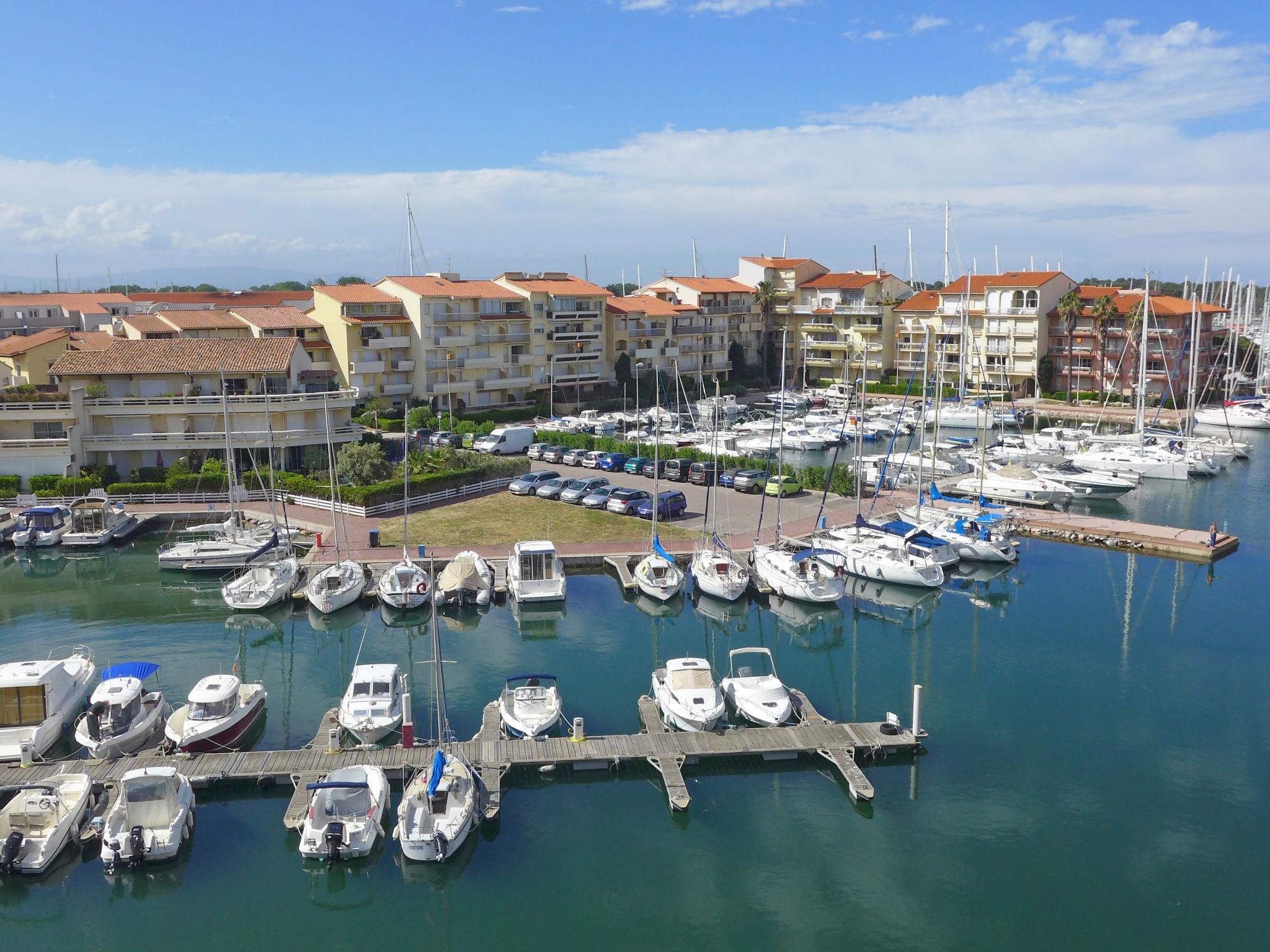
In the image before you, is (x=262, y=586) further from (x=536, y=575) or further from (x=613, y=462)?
(x=613, y=462)

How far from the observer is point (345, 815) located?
1035 inches

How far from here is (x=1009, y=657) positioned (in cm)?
3900

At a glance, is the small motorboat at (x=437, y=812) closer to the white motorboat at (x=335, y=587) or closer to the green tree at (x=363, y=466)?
the white motorboat at (x=335, y=587)

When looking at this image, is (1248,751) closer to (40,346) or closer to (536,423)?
(536,423)

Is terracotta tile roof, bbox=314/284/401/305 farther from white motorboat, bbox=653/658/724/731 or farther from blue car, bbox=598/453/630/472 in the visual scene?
white motorboat, bbox=653/658/724/731

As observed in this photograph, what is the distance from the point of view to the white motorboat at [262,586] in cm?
4422

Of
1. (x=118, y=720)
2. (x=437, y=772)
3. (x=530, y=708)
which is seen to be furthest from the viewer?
(x=530, y=708)

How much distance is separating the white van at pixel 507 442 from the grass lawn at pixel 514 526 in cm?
A: 1484

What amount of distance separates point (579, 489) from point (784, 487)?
12.3m

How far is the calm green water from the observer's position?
2347 cm

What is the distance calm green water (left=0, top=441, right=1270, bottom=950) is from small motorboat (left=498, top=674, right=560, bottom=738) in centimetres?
152

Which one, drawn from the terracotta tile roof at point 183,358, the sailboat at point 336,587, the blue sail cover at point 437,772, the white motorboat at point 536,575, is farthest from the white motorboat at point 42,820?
the terracotta tile roof at point 183,358

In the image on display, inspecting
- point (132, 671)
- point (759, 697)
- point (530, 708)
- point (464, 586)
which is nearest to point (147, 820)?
point (132, 671)

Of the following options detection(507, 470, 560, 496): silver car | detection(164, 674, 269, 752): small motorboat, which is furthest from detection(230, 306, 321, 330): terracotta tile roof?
detection(164, 674, 269, 752): small motorboat
